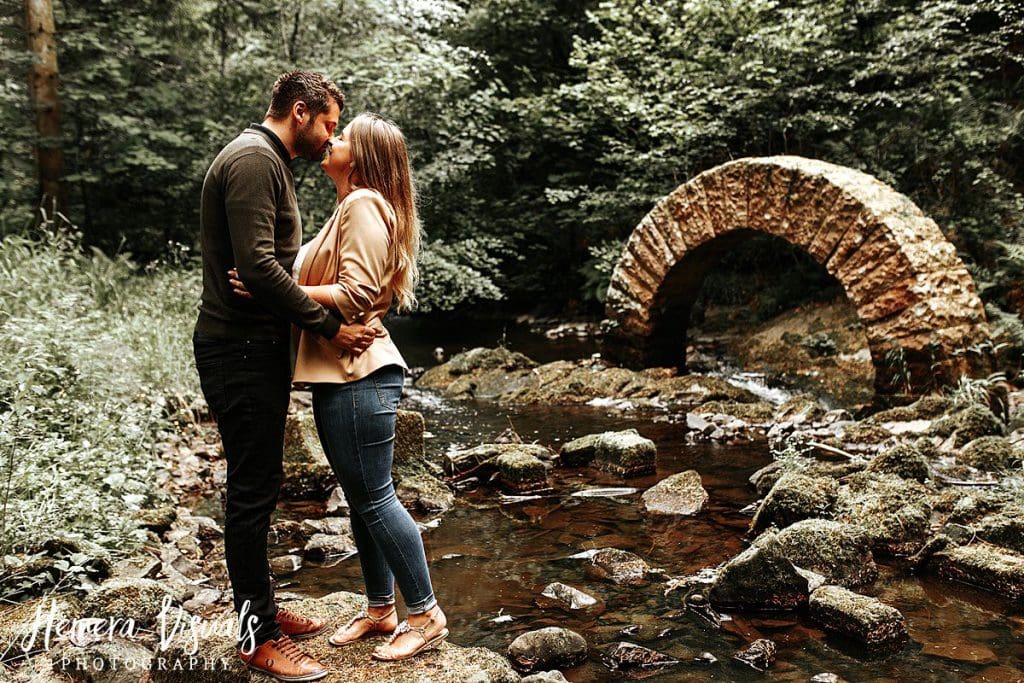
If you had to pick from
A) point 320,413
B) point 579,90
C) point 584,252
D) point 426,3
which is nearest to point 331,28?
point 426,3

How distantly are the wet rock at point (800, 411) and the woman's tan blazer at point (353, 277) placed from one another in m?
5.38

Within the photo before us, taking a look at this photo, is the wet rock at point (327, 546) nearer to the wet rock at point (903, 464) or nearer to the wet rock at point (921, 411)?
the wet rock at point (903, 464)

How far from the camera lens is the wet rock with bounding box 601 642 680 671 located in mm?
2920

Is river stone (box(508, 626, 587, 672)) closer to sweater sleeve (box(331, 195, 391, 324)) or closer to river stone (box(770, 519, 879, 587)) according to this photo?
river stone (box(770, 519, 879, 587))

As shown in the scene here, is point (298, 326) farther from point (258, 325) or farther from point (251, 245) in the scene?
A: point (251, 245)

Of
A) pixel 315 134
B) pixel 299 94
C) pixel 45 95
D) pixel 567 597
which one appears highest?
pixel 45 95

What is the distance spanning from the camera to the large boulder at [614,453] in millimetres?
5582

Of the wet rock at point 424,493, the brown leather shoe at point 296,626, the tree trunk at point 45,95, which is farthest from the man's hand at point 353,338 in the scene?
the tree trunk at point 45,95

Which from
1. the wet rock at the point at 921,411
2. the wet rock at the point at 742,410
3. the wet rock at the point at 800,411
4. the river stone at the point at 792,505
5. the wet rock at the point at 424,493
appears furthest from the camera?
the wet rock at the point at 742,410

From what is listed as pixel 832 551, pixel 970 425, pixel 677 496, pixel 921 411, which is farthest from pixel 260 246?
pixel 921 411

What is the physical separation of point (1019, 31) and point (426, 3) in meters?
9.11

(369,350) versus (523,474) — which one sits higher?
(369,350)

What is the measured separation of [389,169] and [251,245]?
526 mm

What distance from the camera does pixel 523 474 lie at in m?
5.34
